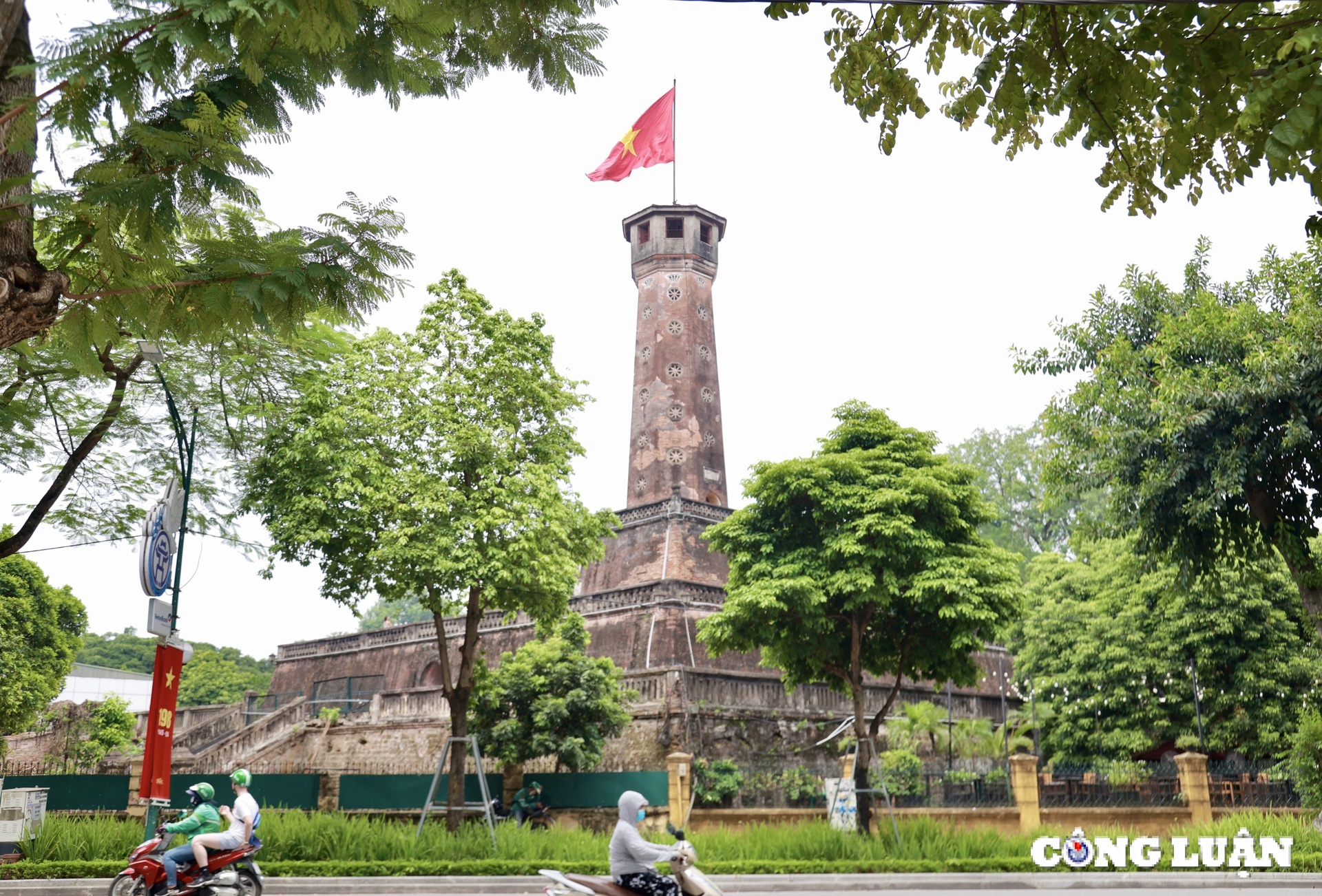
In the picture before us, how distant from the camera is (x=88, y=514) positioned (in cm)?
1695

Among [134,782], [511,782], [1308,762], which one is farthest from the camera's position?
[511,782]

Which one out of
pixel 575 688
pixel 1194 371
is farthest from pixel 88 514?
pixel 1194 371

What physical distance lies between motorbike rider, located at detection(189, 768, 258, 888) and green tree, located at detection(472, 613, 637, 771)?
1110 centimetres

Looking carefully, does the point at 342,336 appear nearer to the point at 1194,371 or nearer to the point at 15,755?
the point at 1194,371

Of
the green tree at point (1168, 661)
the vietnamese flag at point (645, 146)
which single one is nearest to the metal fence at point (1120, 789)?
the green tree at point (1168, 661)

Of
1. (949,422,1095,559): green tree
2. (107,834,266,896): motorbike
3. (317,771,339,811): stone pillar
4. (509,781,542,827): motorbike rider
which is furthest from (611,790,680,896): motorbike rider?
(949,422,1095,559): green tree

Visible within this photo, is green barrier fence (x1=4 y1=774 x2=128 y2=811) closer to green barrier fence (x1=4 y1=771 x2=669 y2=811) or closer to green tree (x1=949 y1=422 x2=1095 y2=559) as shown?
green barrier fence (x1=4 y1=771 x2=669 y2=811)

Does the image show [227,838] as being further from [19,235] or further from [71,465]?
[19,235]

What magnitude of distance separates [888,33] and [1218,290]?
56.9 feet

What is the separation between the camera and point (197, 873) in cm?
999

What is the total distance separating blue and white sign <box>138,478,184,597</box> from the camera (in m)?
12.1

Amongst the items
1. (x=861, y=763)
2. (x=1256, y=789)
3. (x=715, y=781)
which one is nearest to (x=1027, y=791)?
(x=861, y=763)

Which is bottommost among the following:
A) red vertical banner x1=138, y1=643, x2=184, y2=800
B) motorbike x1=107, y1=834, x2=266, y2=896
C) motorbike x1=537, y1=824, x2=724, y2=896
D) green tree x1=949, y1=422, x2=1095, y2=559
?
motorbike x1=107, y1=834, x2=266, y2=896

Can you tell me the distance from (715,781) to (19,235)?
18.7 metres
